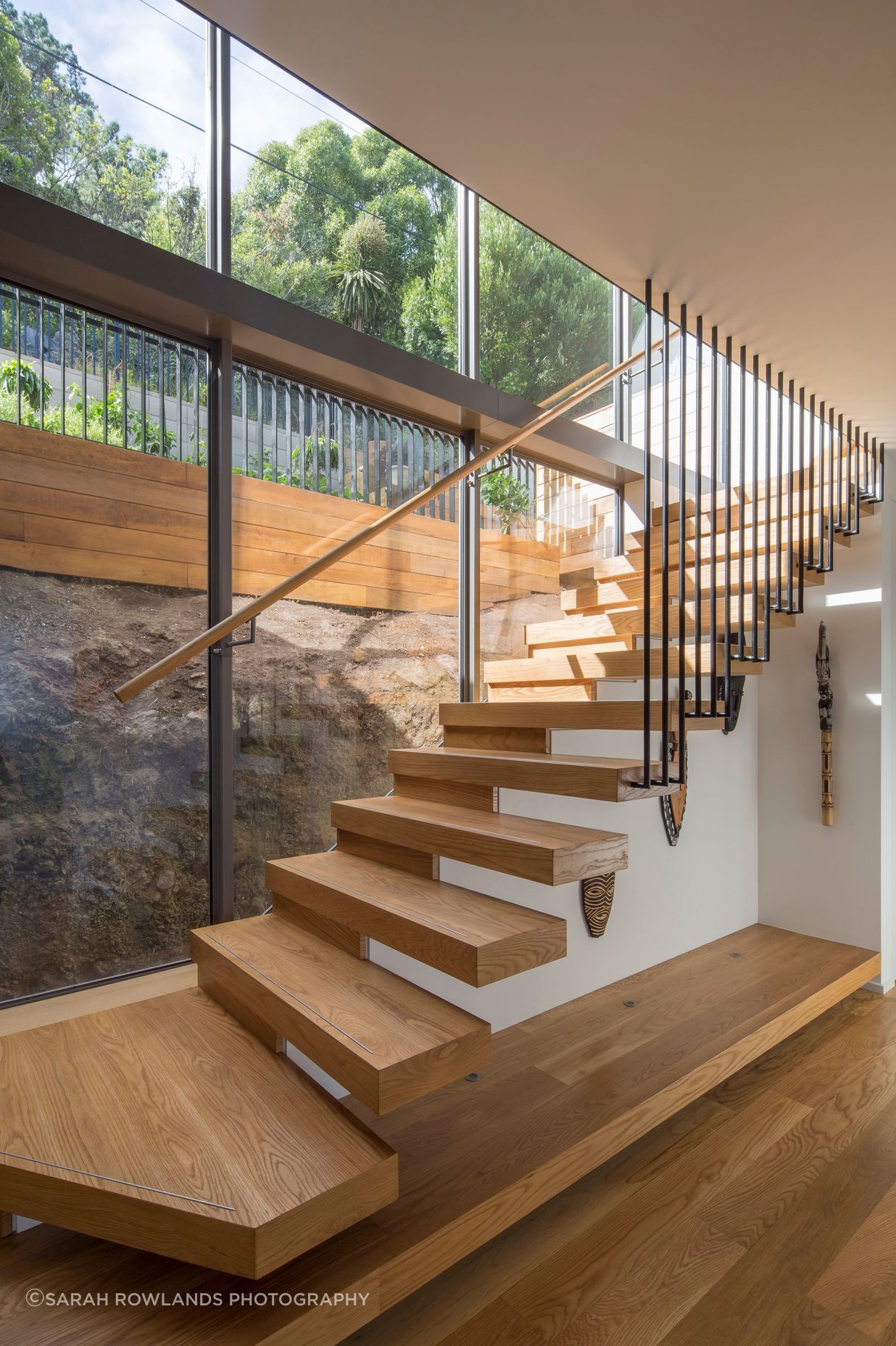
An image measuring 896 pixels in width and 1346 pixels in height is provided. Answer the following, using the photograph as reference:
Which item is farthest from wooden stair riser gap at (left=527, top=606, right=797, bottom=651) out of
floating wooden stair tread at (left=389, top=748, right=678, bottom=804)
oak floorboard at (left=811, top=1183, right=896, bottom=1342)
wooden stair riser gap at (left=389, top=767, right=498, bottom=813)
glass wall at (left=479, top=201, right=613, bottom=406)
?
oak floorboard at (left=811, top=1183, right=896, bottom=1342)

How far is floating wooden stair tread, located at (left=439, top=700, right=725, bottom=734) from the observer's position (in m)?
2.41

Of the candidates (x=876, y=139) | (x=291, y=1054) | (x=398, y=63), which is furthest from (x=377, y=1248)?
(x=876, y=139)

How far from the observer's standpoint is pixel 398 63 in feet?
5.18

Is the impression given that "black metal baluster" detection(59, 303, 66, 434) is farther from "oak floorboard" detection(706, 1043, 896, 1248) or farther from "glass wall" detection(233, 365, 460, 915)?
"oak floorboard" detection(706, 1043, 896, 1248)

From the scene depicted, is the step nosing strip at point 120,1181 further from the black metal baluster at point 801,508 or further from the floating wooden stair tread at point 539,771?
the black metal baluster at point 801,508

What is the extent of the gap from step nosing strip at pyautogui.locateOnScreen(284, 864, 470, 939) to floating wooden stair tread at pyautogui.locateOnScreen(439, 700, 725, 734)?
2.98 ft

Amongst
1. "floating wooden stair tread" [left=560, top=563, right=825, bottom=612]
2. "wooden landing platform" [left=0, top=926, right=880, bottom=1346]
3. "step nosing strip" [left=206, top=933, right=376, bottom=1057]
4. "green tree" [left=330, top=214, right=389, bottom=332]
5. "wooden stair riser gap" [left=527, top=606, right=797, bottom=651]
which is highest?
"green tree" [left=330, top=214, right=389, bottom=332]

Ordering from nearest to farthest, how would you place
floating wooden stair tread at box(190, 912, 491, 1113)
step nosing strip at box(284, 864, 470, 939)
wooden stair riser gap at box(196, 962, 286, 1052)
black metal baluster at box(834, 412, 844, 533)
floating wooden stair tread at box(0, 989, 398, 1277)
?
floating wooden stair tread at box(0, 989, 398, 1277)
floating wooden stair tread at box(190, 912, 491, 1113)
step nosing strip at box(284, 864, 470, 939)
wooden stair riser gap at box(196, 962, 286, 1052)
black metal baluster at box(834, 412, 844, 533)

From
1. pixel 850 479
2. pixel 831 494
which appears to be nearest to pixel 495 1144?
pixel 831 494

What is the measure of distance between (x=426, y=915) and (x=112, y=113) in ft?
9.12

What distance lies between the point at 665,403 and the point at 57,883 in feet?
8.23

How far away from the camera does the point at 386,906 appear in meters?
2.04

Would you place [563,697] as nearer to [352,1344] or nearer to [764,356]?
[764,356]

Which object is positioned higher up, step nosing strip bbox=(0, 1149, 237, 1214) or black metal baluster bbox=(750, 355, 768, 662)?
black metal baluster bbox=(750, 355, 768, 662)
